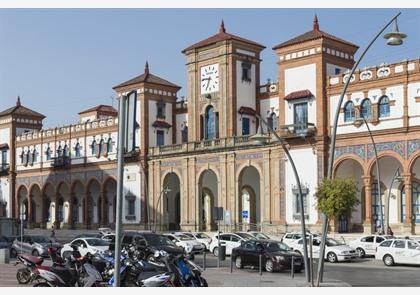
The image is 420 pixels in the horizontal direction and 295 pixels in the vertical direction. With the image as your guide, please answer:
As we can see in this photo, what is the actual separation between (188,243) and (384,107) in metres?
15.1

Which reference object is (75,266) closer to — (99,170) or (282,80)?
(282,80)

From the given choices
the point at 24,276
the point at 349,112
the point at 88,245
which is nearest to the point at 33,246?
the point at 88,245

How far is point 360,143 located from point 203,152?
14.5 m

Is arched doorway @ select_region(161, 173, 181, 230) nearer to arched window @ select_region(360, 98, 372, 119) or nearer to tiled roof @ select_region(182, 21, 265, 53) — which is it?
tiled roof @ select_region(182, 21, 265, 53)

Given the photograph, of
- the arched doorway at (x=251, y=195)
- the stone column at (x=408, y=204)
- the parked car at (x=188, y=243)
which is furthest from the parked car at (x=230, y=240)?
the arched doorway at (x=251, y=195)

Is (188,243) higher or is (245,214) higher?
(245,214)

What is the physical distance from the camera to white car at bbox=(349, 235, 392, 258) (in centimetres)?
3950

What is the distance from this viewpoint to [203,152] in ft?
190

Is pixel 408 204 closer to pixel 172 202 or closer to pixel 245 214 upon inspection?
pixel 245 214

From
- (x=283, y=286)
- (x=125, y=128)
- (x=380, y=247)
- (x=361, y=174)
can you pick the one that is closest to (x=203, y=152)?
(x=361, y=174)

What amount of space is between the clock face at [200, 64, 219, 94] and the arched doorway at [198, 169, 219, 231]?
665cm

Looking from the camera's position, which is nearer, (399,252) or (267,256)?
(267,256)

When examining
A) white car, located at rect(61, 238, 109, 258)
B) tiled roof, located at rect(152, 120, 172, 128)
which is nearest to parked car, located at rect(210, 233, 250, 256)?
white car, located at rect(61, 238, 109, 258)

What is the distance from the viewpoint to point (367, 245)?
39.9m
